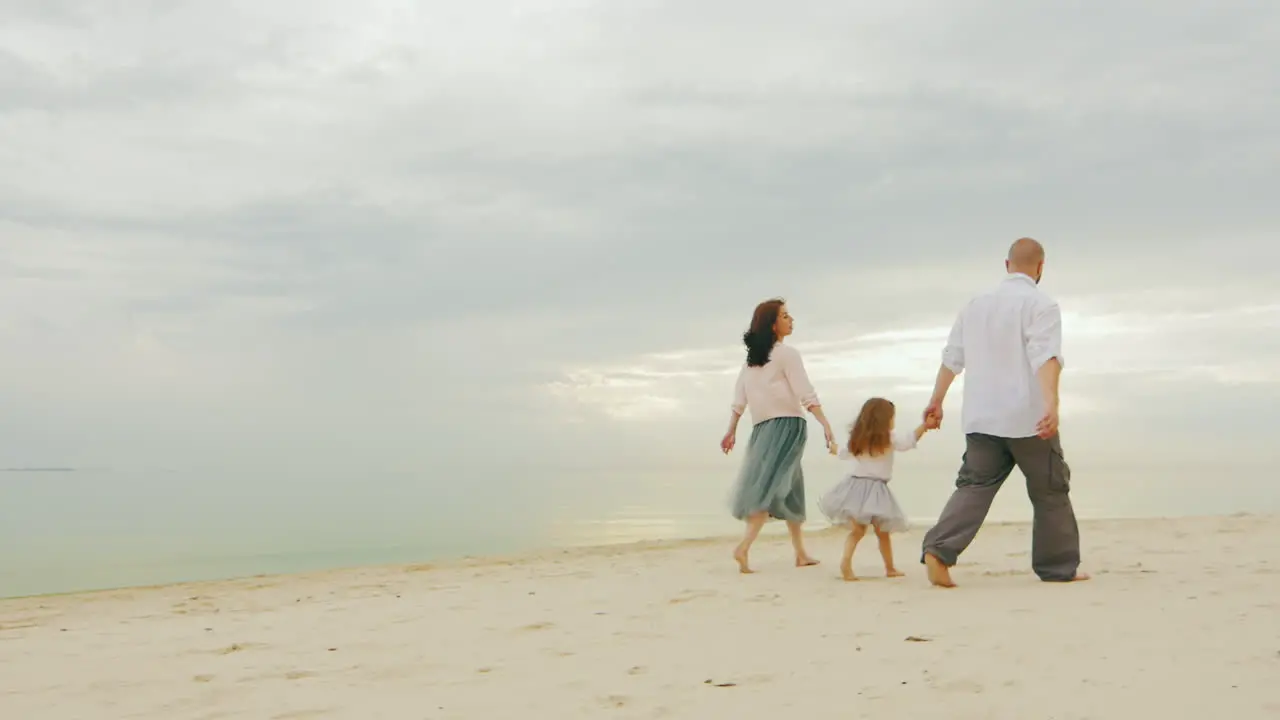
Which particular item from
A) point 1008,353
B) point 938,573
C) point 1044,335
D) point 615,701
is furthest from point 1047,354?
point 615,701

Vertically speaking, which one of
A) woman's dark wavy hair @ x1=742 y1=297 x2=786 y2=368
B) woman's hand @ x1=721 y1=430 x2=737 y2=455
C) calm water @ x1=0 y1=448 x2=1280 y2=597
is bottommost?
calm water @ x1=0 y1=448 x2=1280 y2=597

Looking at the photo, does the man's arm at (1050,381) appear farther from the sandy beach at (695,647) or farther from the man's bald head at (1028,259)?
the sandy beach at (695,647)

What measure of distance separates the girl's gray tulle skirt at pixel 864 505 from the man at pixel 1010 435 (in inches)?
20.9

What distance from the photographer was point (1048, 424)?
653cm

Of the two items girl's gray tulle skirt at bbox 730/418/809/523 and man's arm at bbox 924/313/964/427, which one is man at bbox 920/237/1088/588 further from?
girl's gray tulle skirt at bbox 730/418/809/523

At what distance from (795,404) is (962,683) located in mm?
4473

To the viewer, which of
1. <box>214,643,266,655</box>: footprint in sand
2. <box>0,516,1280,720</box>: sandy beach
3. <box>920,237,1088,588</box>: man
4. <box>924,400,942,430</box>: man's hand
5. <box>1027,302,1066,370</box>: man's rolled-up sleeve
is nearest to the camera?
<box>0,516,1280,720</box>: sandy beach

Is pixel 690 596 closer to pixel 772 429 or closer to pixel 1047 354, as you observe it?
pixel 772 429

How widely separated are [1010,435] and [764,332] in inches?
92.3

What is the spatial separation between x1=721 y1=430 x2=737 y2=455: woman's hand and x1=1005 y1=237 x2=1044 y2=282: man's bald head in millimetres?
2706

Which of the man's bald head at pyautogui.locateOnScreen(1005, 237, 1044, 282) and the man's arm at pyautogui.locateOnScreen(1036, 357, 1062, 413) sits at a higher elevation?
the man's bald head at pyautogui.locateOnScreen(1005, 237, 1044, 282)

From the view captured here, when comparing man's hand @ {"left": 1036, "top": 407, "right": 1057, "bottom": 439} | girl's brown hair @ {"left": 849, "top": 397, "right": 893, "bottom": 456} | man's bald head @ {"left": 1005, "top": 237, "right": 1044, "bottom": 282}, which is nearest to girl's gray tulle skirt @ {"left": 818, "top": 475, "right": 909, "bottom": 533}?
girl's brown hair @ {"left": 849, "top": 397, "right": 893, "bottom": 456}

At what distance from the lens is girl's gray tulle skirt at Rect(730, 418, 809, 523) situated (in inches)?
335

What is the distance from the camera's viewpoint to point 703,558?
32.5 feet
